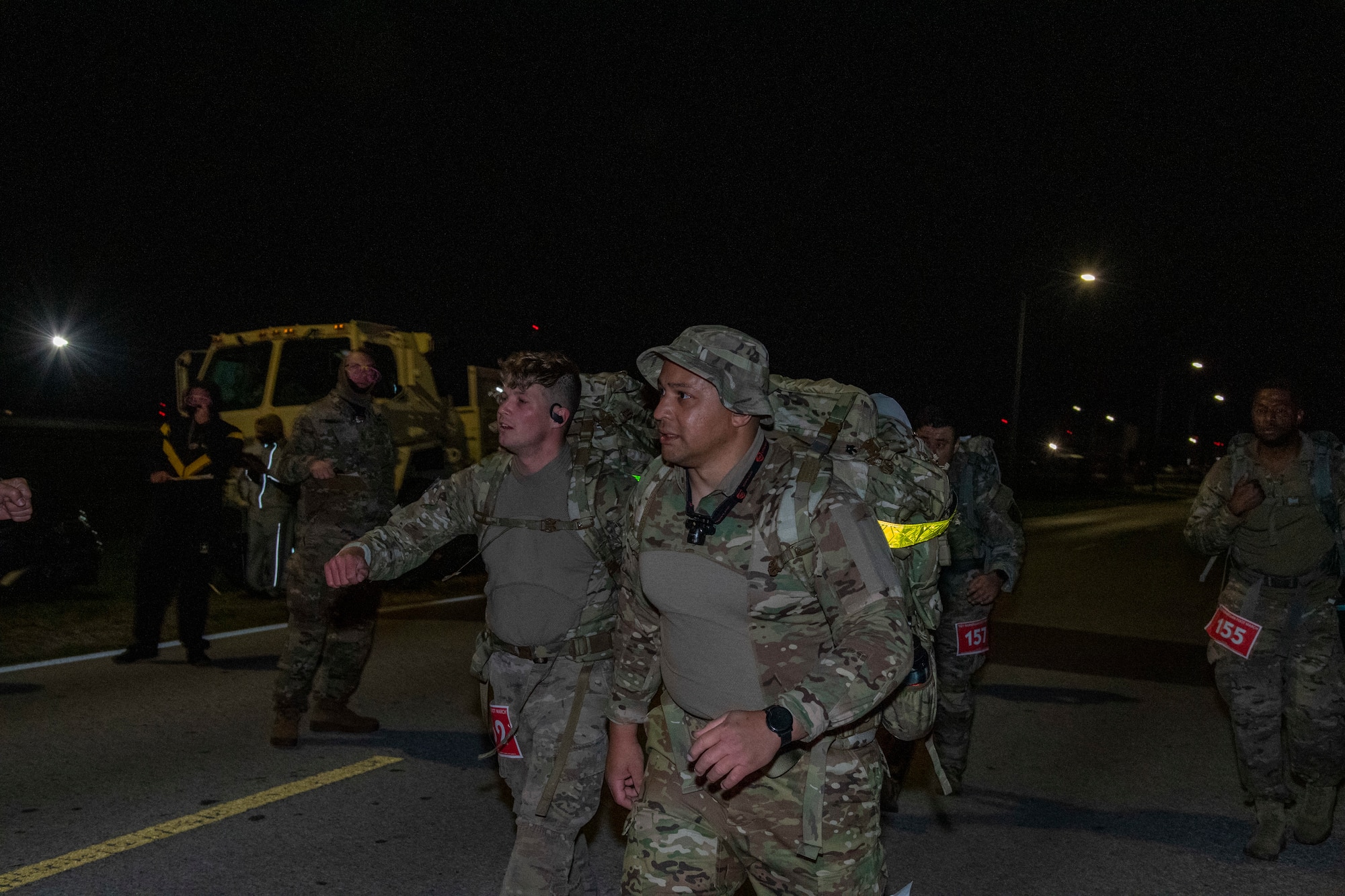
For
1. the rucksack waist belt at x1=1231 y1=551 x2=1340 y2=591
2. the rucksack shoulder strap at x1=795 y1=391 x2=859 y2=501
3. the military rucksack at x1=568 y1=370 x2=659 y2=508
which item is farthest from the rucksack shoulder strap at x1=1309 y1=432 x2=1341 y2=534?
the military rucksack at x1=568 y1=370 x2=659 y2=508

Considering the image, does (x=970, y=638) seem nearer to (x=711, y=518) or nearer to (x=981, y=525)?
(x=981, y=525)

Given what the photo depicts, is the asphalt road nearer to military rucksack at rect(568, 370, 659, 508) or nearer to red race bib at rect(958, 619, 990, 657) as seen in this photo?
red race bib at rect(958, 619, 990, 657)

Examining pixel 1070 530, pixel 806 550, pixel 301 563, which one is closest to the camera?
pixel 806 550

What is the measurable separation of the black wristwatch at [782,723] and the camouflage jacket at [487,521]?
1.52 meters

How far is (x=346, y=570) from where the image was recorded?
11.8ft

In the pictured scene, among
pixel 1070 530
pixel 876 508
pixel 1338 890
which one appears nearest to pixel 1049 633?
pixel 1338 890

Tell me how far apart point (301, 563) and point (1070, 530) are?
22.0 m

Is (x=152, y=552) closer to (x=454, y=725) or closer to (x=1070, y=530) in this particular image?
(x=454, y=725)

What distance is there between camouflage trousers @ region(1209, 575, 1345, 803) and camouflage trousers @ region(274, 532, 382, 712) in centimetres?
455

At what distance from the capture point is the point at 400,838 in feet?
16.3

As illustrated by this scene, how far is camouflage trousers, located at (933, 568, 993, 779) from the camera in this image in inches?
223

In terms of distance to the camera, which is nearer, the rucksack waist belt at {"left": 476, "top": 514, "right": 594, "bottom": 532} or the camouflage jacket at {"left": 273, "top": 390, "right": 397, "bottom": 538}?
the rucksack waist belt at {"left": 476, "top": 514, "right": 594, "bottom": 532}

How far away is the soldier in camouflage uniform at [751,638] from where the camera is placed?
2641 mm

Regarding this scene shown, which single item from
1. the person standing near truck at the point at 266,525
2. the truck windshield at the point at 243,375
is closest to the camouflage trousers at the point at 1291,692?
the person standing near truck at the point at 266,525
